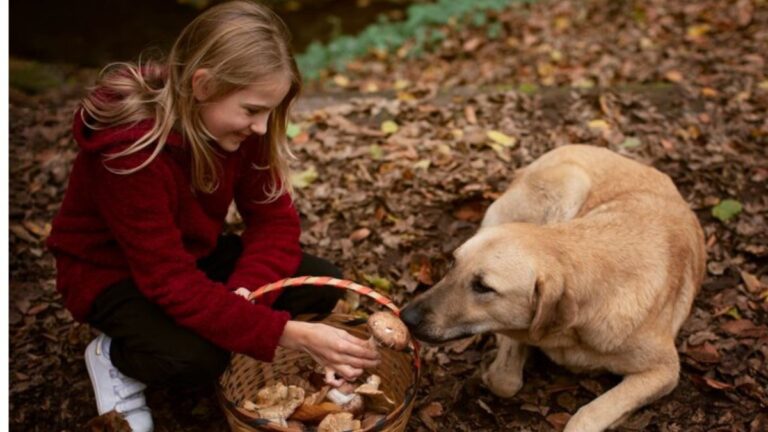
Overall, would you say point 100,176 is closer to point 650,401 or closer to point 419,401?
point 419,401

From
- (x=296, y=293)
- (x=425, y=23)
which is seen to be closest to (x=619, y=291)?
(x=296, y=293)

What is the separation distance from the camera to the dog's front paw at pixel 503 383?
3.83 m

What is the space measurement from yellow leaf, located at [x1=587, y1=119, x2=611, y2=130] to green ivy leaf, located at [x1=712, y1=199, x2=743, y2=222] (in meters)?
1.26

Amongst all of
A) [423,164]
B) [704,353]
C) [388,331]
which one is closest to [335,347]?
[388,331]

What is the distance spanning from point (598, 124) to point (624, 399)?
3002mm

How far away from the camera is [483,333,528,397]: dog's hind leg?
3.84m

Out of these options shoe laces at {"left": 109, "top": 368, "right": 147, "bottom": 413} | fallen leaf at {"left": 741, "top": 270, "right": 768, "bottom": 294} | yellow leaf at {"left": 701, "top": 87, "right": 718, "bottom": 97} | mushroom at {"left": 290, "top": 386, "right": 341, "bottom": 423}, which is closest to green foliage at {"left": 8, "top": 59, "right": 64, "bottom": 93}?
shoe laces at {"left": 109, "top": 368, "right": 147, "bottom": 413}

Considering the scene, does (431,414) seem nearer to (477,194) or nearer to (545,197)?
(545,197)

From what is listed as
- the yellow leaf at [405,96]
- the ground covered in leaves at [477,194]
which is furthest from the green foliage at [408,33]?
the yellow leaf at [405,96]

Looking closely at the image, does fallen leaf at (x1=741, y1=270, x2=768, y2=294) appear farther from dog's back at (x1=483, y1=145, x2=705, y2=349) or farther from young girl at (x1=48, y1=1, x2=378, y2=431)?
young girl at (x1=48, y1=1, x2=378, y2=431)

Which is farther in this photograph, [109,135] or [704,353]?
[704,353]

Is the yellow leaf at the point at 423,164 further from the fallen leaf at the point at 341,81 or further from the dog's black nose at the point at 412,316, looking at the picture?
the fallen leaf at the point at 341,81

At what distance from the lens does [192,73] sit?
9.82 ft

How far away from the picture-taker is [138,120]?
118 inches
